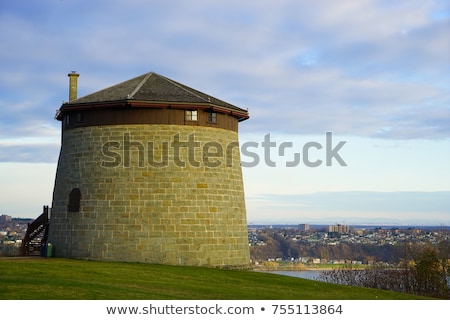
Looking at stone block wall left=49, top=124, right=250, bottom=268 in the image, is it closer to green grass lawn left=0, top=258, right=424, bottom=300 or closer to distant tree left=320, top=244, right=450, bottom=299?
green grass lawn left=0, top=258, right=424, bottom=300

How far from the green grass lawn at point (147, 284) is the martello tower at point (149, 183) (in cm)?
147

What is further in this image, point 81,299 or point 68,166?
point 68,166

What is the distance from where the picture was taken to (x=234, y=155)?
31.5m

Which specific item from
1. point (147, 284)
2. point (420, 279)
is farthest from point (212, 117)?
point (420, 279)

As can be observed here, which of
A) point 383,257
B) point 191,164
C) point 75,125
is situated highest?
point 75,125

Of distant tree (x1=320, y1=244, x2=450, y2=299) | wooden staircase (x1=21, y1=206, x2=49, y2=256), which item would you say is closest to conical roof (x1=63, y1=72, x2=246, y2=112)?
wooden staircase (x1=21, y1=206, x2=49, y2=256)

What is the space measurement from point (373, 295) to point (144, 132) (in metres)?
12.4

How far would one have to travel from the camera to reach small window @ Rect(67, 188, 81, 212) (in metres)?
29.5

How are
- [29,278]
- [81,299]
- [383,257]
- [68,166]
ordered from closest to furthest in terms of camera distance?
[81,299] → [29,278] → [68,166] → [383,257]

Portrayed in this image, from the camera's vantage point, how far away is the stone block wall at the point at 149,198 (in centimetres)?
2823

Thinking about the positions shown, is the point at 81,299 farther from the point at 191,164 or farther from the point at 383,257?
the point at 383,257

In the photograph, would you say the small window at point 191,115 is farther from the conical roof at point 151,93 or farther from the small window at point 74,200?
the small window at point 74,200

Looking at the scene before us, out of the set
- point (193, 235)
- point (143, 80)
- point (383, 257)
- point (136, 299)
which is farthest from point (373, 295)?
point (383, 257)

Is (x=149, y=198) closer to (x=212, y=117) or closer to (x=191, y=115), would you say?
(x=191, y=115)
